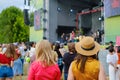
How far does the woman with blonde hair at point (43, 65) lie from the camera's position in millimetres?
4711

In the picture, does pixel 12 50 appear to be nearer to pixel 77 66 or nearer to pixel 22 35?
pixel 77 66

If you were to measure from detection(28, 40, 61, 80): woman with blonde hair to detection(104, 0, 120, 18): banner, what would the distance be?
599 inches

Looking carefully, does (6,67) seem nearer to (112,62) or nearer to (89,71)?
(112,62)

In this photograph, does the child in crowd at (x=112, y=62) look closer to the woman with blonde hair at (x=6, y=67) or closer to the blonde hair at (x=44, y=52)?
the woman with blonde hair at (x=6, y=67)

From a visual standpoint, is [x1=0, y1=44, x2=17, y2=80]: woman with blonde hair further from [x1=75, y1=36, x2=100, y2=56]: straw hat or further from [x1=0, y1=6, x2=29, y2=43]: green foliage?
[x1=0, y1=6, x2=29, y2=43]: green foliage

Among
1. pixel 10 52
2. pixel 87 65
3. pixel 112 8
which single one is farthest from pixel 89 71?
pixel 112 8

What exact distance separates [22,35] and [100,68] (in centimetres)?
6585

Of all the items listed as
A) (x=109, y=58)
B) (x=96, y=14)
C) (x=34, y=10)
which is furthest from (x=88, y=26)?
(x=109, y=58)

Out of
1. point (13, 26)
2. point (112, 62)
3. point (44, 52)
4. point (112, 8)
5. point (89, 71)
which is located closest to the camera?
point (89, 71)

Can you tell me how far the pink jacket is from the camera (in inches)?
186

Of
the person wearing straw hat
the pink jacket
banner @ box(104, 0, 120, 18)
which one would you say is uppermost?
banner @ box(104, 0, 120, 18)

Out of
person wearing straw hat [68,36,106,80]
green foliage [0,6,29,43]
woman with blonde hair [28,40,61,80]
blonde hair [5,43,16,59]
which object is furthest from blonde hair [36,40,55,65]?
green foliage [0,6,29,43]

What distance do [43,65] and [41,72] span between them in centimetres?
9

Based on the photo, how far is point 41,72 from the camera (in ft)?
15.6
